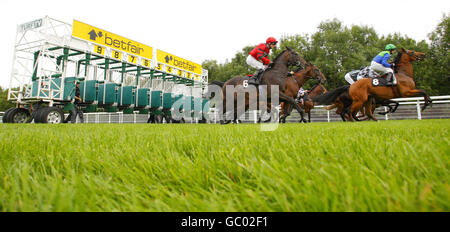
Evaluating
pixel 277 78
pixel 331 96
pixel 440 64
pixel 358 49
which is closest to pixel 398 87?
pixel 331 96

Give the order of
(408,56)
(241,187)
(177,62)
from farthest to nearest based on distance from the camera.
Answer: (177,62)
(408,56)
(241,187)

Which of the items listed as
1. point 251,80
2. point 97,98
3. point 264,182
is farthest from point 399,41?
point 264,182

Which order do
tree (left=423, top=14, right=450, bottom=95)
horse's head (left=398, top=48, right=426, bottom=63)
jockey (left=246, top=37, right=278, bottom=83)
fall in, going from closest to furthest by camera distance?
horse's head (left=398, top=48, right=426, bottom=63) → jockey (left=246, top=37, right=278, bottom=83) → tree (left=423, top=14, right=450, bottom=95)

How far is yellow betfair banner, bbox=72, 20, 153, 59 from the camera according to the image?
46.6 feet

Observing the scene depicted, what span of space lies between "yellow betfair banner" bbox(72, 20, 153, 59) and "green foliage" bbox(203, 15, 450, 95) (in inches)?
759

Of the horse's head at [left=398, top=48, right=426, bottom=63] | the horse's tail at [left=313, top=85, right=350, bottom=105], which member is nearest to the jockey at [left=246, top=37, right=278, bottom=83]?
the horse's tail at [left=313, top=85, right=350, bottom=105]

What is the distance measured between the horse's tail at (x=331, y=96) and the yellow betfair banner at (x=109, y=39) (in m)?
14.0

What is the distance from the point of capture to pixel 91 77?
50.0ft

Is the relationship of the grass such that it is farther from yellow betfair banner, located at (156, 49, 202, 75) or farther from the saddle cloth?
yellow betfair banner, located at (156, 49, 202, 75)

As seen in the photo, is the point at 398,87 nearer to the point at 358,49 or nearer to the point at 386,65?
the point at 386,65

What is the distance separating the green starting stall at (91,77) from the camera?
10016 millimetres

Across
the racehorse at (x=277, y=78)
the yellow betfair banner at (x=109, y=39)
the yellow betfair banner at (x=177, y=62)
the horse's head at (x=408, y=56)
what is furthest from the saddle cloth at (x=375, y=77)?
the yellow betfair banner at (x=177, y=62)

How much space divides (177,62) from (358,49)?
25.4 metres
